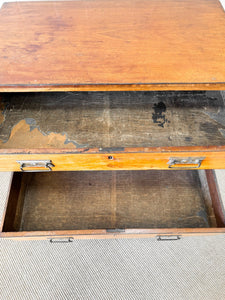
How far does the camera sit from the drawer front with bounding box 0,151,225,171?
0.75m

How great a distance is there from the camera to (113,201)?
1.07m

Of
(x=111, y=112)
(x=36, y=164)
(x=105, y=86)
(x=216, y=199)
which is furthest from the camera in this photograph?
(x=216, y=199)

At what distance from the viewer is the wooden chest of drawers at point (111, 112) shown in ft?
2.35

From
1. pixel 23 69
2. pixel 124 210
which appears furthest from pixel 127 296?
pixel 23 69

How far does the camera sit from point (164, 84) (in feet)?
2.29

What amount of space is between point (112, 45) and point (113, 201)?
682mm

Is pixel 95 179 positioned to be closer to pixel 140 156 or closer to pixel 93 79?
pixel 140 156

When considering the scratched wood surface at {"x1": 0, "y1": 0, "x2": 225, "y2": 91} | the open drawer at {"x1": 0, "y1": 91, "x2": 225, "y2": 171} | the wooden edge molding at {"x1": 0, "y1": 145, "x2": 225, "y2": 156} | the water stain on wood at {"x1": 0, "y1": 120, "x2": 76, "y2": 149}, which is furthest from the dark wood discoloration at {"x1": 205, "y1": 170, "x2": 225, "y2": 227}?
the water stain on wood at {"x1": 0, "y1": 120, "x2": 76, "y2": 149}

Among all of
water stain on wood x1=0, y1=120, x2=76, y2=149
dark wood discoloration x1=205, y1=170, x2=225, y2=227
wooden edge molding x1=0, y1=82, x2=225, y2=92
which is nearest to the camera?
wooden edge molding x1=0, y1=82, x2=225, y2=92

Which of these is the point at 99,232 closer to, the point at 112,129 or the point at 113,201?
the point at 113,201

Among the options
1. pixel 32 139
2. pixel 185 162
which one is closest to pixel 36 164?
pixel 32 139

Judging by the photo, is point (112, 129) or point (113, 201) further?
point (113, 201)

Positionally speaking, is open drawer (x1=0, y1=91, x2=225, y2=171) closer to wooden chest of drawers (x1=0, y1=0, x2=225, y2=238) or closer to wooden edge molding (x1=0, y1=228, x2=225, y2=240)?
wooden chest of drawers (x1=0, y1=0, x2=225, y2=238)

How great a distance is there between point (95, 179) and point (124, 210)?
8.4 inches
